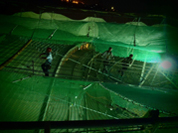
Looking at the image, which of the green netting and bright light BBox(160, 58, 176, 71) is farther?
the green netting

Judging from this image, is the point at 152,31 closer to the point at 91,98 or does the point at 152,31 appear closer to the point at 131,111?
the point at 131,111

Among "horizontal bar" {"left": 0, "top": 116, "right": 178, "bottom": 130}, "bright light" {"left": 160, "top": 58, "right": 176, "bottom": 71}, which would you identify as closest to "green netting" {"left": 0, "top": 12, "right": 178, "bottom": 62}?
"bright light" {"left": 160, "top": 58, "right": 176, "bottom": 71}

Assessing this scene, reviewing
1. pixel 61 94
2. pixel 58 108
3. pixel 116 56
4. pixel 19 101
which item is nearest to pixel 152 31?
pixel 116 56

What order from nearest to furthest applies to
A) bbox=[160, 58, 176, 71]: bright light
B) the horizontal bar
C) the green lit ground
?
the horizontal bar
the green lit ground
bbox=[160, 58, 176, 71]: bright light

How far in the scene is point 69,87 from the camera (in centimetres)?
318

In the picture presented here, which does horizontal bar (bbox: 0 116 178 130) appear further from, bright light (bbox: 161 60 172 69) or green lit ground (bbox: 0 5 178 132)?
bright light (bbox: 161 60 172 69)

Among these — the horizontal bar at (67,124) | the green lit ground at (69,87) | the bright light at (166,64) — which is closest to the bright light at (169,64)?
the bright light at (166,64)

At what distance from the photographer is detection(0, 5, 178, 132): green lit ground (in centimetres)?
250

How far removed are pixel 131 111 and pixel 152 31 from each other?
251 cm

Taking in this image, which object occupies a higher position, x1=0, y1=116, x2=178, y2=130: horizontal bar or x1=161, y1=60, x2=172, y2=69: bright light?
x1=161, y1=60, x2=172, y2=69: bright light

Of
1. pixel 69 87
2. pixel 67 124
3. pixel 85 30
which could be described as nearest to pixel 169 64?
pixel 85 30

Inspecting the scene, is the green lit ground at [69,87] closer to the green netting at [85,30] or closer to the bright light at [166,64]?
the green netting at [85,30]

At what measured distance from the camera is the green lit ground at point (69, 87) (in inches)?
98.5

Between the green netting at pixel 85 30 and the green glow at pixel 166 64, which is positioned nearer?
the green glow at pixel 166 64
